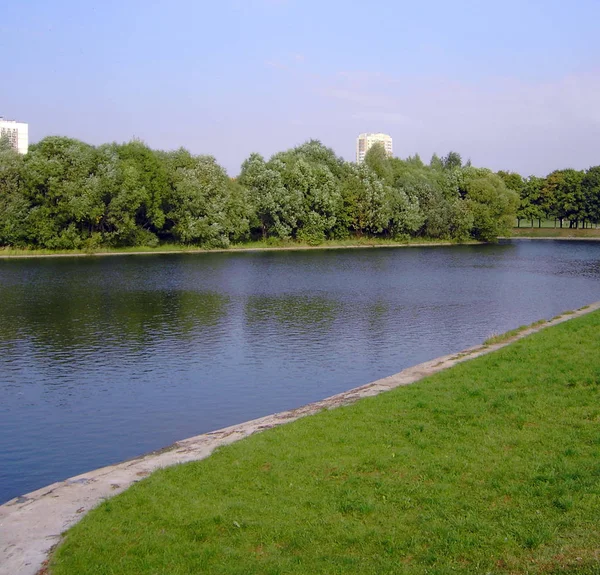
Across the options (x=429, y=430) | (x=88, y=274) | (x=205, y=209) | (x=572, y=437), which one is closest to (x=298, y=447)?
(x=429, y=430)

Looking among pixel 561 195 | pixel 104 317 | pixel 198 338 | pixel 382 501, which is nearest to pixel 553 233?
pixel 561 195

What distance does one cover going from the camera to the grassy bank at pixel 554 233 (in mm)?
112000

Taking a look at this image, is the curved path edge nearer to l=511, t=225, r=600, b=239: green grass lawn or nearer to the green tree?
the green tree

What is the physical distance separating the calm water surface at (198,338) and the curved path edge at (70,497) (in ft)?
6.92

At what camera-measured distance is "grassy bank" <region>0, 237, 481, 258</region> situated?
6562 cm

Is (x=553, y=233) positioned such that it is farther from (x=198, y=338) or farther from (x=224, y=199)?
(x=198, y=338)

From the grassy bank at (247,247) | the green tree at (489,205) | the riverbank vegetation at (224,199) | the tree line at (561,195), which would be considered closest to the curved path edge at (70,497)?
the riverbank vegetation at (224,199)

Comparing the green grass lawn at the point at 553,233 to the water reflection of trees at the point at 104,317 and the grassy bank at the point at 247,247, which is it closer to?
the grassy bank at the point at 247,247

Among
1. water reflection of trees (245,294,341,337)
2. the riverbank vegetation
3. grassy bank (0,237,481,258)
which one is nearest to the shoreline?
grassy bank (0,237,481,258)

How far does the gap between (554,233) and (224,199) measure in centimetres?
6743

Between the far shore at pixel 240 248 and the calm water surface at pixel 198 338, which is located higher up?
the far shore at pixel 240 248

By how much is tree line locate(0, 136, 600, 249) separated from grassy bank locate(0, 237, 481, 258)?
0.80 metres

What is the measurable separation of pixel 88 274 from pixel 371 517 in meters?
43.9

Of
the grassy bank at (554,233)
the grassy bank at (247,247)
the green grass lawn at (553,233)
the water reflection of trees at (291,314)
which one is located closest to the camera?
the water reflection of trees at (291,314)
